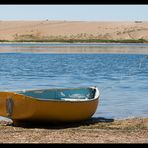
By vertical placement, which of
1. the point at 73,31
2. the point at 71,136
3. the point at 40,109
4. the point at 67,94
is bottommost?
the point at 73,31

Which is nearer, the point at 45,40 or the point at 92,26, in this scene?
the point at 45,40

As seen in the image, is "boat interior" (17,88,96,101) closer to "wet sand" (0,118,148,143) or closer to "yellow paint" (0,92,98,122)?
"yellow paint" (0,92,98,122)

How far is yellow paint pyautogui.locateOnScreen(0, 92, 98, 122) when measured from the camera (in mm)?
9320

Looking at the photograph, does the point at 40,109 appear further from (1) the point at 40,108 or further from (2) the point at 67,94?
(2) the point at 67,94

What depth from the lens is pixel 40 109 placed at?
937 cm

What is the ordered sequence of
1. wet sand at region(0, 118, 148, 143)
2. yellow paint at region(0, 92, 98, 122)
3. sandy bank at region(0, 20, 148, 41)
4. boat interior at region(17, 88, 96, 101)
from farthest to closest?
sandy bank at region(0, 20, 148, 41)
boat interior at region(17, 88, 96, 101)
yellow paint at region(0, 92, 98, 122)
wet sand at region(0, 118, 148, 143)

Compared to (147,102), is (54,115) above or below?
above

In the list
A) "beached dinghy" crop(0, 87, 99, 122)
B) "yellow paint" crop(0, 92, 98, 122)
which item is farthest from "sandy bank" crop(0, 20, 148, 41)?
"yellow paint" crop(0, 92, 98, 122)

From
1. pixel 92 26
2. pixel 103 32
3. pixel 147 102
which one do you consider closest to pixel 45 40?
pixel 103 32

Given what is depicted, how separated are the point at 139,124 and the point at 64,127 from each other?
1583 mm

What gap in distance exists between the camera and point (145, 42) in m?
79.4

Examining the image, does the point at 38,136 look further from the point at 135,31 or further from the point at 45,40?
the point at 135,31

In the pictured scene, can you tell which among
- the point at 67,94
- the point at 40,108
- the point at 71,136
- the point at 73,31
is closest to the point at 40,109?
the point at 40,108

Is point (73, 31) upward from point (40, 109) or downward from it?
downward
